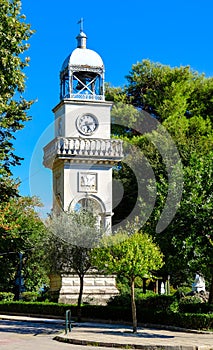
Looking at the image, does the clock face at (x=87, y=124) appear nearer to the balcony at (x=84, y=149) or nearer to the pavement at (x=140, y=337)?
the balcony at (x=84, y=149)

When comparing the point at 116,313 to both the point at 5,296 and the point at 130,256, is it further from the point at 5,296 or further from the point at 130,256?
the point at 5,296

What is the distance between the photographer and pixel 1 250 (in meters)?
41.1

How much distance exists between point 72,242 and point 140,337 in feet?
27.5

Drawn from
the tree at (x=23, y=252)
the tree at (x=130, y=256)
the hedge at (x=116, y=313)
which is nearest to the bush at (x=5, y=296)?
the tree at (x=23, y=252)

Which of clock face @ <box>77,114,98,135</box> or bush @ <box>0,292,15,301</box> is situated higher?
clock face @ <box>77,114,98,135</box>

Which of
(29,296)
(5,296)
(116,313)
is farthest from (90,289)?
(5,296)

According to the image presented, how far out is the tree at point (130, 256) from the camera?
22281 millimetres

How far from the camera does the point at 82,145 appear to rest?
3422 cm

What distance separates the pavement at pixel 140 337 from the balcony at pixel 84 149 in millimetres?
10209

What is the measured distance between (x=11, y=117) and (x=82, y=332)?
7800 millimetres

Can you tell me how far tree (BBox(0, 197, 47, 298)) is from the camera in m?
41.2

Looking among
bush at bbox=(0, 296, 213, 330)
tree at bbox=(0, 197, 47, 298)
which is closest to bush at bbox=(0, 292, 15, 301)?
tree at bbox=(0, 197, 47, 298)

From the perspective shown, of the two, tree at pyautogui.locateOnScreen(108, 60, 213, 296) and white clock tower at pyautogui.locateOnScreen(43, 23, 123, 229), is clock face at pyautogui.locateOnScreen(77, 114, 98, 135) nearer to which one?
white clock tower at pyautogui.locateOnScreen(43, 23, 123, 229)

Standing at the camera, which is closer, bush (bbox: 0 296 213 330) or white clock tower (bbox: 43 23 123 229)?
bush (bbox: 0 296 213 330)
